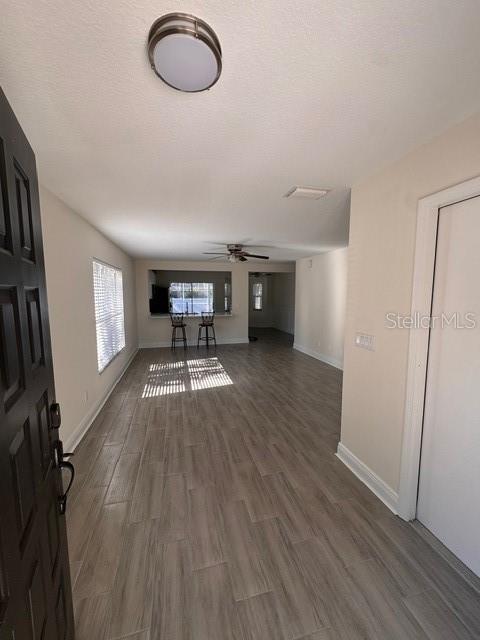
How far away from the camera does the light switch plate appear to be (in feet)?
6.95

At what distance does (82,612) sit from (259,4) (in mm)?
2576

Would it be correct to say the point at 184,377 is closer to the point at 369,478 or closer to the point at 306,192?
the point at 369,478

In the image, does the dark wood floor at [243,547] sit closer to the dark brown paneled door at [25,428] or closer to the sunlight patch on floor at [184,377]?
the dark brown paneled door at [25,428]

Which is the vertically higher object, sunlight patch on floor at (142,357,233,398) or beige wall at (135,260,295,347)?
beige wall at (135,260,295,347)

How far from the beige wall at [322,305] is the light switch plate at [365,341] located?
10.4ft

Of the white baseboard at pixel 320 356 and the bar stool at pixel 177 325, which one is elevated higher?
the bar stool at pixel 177 325

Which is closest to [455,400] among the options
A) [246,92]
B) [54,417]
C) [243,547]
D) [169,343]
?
[243,547]

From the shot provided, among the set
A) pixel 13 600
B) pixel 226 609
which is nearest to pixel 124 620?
pixel 226 609

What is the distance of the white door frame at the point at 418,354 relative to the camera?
1.65 meters

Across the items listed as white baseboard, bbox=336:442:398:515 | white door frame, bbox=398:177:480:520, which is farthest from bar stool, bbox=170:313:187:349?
white door frame, bbox=398:177:480:520

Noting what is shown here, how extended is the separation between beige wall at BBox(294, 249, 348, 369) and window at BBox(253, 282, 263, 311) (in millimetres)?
4106

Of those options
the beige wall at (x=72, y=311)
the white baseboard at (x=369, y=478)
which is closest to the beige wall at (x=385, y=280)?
the white baseboard at (x=369, y=478)

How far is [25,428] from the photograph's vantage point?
79cm

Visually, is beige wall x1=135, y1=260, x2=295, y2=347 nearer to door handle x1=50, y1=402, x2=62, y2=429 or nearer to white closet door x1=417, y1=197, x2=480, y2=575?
white closet door x1=417, y1=197, x2=480, y2=575
